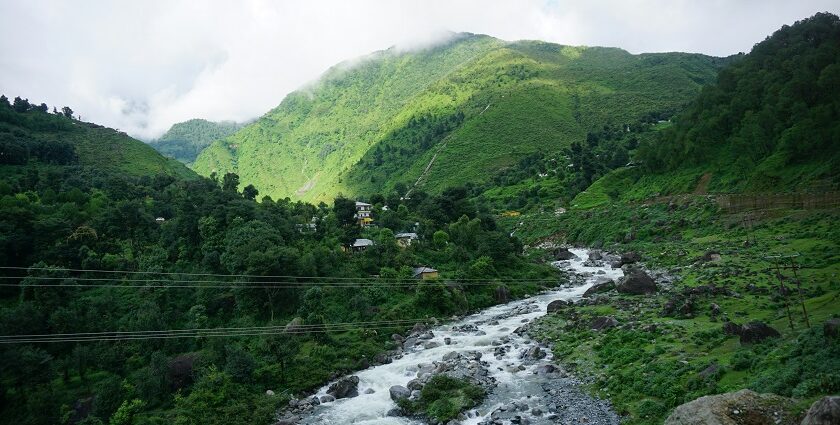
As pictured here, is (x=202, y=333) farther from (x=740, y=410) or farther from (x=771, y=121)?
(x=771, y=121)

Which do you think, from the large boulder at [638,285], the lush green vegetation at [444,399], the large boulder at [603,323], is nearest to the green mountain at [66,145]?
the lush green vegetation at [444,399]

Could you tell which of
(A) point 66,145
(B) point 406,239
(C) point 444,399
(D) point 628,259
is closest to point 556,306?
(C) point 444,399

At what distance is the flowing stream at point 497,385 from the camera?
25875 millimetres

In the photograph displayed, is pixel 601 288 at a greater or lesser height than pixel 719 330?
lesser

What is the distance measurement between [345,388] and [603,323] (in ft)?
71.1

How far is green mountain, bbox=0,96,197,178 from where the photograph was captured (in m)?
99.7

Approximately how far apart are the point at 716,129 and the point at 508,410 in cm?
9080

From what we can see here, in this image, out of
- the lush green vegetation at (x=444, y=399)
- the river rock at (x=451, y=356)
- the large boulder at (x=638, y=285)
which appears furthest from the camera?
the large boulder at (x=638, y=285)

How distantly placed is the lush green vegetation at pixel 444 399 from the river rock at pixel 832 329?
59.0 ft

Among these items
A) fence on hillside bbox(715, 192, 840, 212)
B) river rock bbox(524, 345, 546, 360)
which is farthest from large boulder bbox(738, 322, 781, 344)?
fence on hillside bbox(715, 192, 840, 212)

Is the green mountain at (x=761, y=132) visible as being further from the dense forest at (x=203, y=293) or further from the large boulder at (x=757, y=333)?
the large boulder at (x=757, y=333)

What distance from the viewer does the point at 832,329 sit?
19.2 metres

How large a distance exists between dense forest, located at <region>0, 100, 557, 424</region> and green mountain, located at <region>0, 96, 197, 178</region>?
21.6 m

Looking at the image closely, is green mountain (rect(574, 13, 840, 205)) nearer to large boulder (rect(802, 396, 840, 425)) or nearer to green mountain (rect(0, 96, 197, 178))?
large boulder (rect(802, 396, 840, 425))
